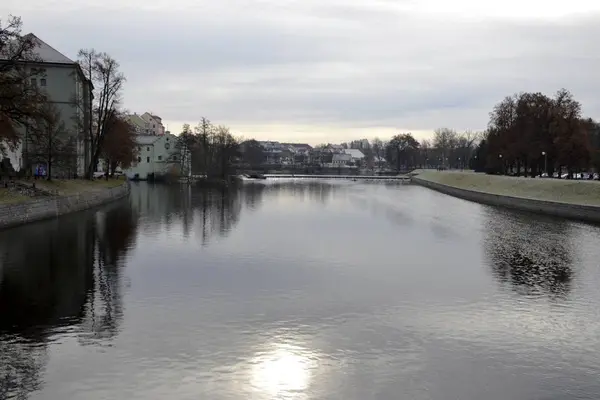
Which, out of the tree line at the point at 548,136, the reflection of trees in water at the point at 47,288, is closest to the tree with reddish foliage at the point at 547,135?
the tree line at the point at 548,136

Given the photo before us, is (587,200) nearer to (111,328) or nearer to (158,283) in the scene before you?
(158,283)

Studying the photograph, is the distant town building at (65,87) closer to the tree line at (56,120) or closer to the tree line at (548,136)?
the tree line at (56,120)

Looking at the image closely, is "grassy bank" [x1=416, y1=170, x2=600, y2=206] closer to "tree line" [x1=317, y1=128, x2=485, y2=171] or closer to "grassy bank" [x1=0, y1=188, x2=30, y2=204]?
"grassy bank" [x1=0, y1=188, x2=30, y2=204]

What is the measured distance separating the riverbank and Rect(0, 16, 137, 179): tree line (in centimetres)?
3593

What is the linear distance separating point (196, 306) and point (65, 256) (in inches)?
387

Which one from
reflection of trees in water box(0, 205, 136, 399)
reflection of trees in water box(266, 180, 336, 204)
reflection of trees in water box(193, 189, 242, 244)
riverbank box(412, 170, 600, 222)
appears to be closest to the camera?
reflection of trees in water box(0, 205, 136, 399)

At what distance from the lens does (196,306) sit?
15227mm

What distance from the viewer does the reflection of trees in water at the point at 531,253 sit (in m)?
19.0

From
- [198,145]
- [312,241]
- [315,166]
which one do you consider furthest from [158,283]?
[315,166]

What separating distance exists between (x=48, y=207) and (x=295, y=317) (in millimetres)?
26896

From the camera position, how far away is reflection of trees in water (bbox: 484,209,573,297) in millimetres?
18984

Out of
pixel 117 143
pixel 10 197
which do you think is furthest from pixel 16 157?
pixel 10 197

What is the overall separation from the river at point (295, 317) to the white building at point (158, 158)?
7131 centimetres

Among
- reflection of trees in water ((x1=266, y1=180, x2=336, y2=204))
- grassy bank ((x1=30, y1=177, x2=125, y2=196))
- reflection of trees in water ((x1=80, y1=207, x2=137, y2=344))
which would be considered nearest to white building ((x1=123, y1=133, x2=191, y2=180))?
reflection of trees in water ((x1=266, y1=180, x2=336, y2=204))
